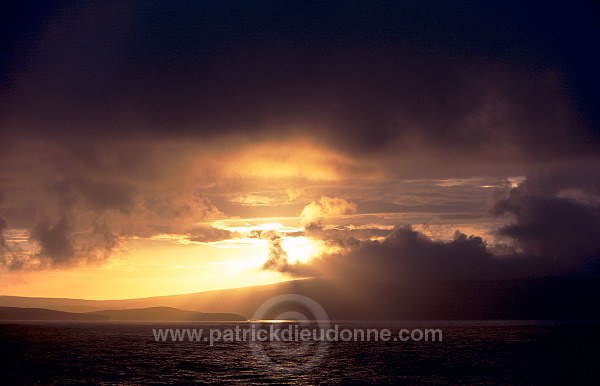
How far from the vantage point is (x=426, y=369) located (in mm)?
89312

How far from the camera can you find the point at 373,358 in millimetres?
114125

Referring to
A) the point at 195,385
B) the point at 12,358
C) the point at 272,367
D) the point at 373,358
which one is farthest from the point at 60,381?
the point at 373,358

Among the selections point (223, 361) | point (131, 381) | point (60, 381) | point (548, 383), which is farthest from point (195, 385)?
point (548, 383)

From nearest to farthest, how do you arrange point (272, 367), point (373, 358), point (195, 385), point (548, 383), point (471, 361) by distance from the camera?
point (195, 385), point (548, 383), point (272, 367), point (471, 361), point (373, 358)

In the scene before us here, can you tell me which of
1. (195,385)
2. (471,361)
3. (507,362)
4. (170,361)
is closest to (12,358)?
(170,361)

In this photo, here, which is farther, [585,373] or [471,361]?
[471,361]

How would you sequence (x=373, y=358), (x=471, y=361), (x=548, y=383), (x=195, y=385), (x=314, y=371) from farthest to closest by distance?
(x=373, y=358), (x=471, y=361), (x=314, y=371), (x=548, y=383), (x=195, y=385)

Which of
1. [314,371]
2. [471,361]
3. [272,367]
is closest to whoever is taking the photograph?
A: [314,371]

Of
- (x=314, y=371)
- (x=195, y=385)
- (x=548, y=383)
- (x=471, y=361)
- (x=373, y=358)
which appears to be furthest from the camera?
(x=373, y=358)

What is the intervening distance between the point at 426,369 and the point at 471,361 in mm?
18207

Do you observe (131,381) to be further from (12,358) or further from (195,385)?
(12,358)

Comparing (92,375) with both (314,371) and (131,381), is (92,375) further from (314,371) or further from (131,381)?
(314,371)

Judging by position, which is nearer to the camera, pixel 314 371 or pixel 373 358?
pixel 314 371

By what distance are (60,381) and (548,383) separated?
220 feet
